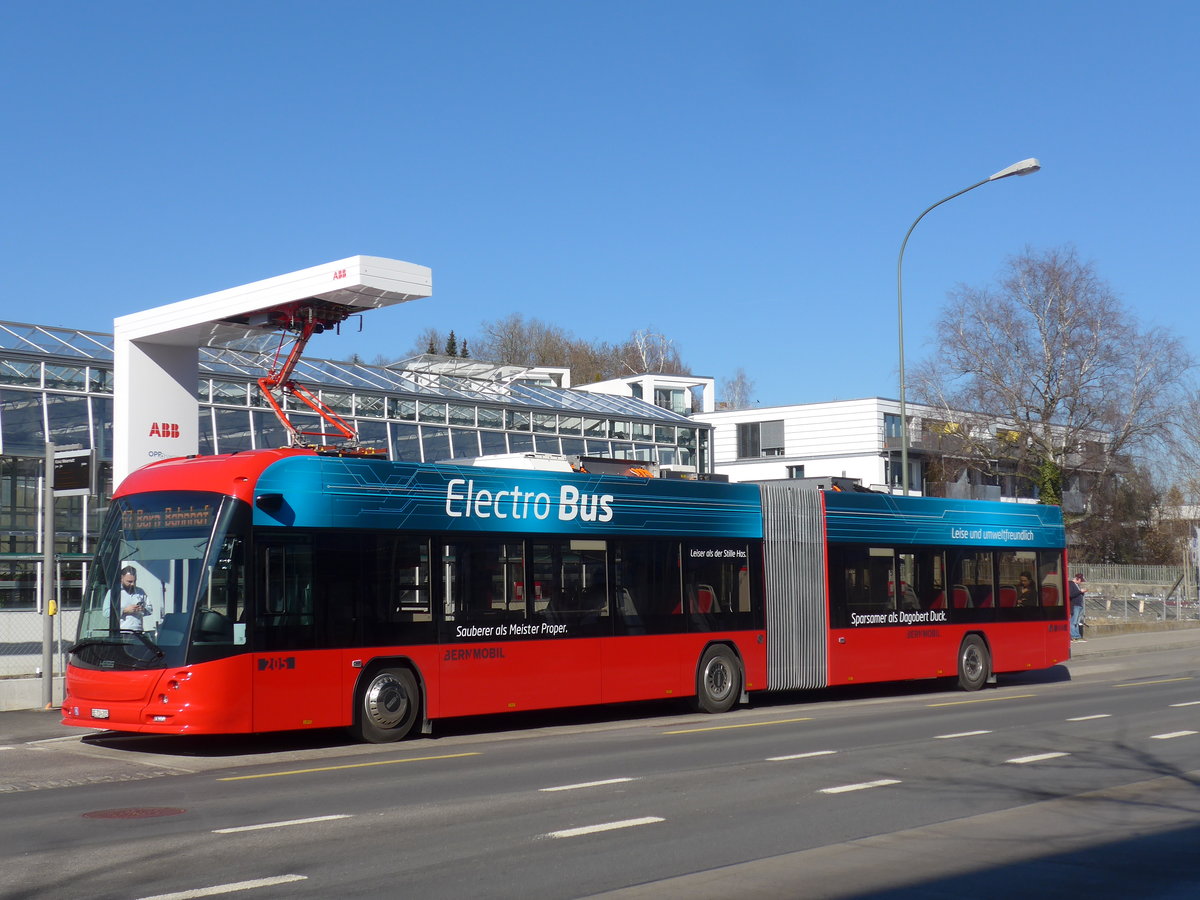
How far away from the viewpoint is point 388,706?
1496 cm

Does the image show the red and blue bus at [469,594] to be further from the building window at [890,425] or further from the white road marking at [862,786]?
the building window at [890,425]

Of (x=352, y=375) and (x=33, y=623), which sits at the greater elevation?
(x=352, y=375)

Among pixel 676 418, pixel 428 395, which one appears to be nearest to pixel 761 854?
pixel 428 395

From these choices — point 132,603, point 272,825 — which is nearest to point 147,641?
point 132,603

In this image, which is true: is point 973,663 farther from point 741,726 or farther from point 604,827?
point 604,827

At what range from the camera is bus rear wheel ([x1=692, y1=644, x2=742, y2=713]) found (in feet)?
61.0

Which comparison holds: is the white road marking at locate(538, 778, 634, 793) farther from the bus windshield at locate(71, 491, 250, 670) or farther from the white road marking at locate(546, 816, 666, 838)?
the bus windshield at locate(71, 491, 250, 670)

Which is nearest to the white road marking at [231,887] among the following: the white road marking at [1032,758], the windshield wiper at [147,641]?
the windshield wiper at [147,641]

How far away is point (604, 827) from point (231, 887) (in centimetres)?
289

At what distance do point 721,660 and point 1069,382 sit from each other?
35.5 metres

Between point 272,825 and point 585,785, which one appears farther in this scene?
point 585,785

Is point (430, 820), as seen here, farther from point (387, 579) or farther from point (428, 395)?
point (428, 395)

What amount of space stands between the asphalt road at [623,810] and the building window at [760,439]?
5912 centimetres

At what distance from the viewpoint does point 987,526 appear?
76.7ft
